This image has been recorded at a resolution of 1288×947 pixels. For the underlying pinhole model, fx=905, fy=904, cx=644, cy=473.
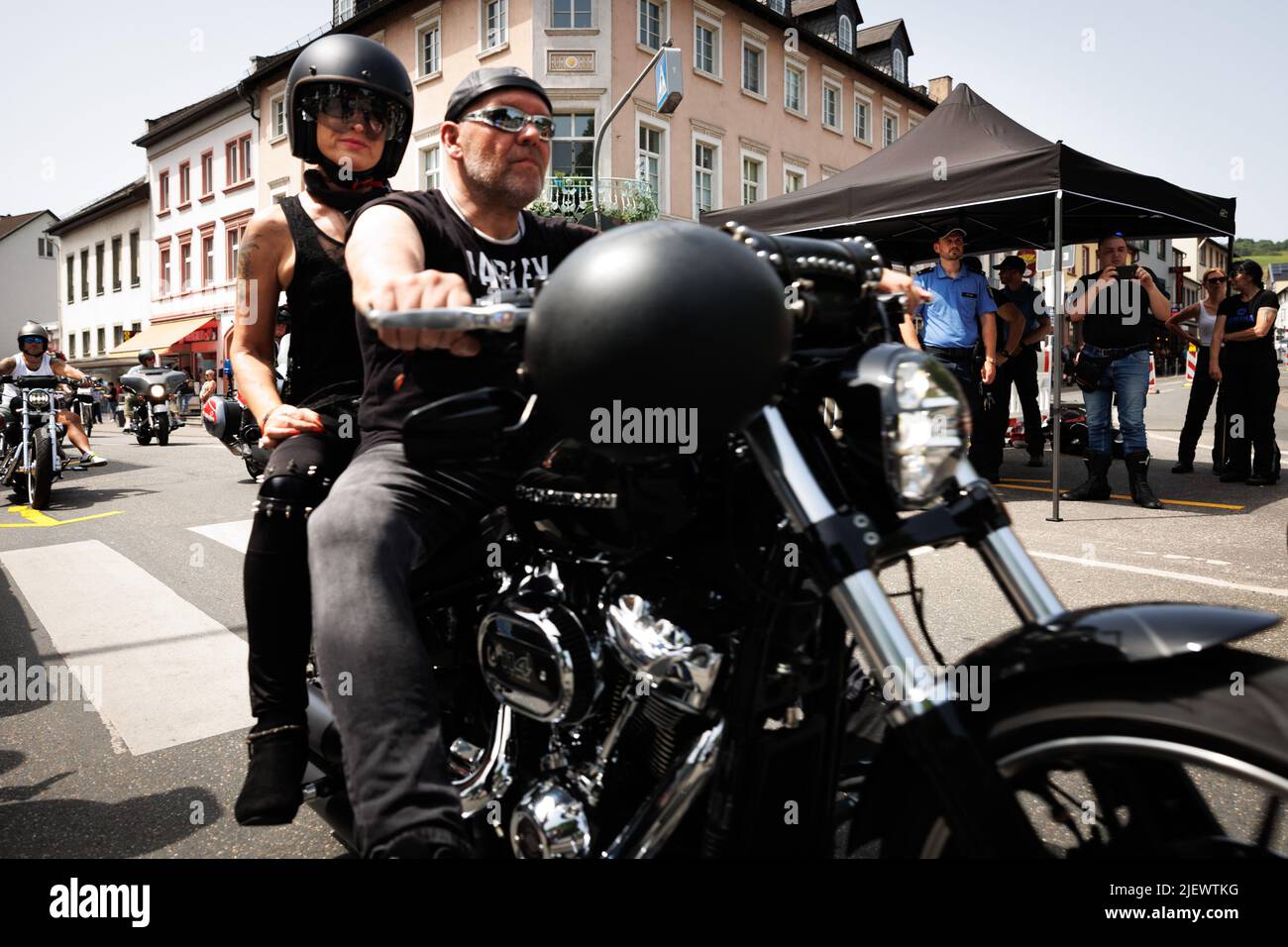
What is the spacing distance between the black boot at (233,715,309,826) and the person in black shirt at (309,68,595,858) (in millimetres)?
365

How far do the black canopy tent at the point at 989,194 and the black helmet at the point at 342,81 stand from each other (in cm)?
547

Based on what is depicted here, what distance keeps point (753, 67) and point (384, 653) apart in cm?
2870

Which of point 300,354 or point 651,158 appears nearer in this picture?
point 300,354

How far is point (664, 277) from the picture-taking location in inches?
40.7

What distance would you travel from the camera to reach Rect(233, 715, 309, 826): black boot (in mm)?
1891

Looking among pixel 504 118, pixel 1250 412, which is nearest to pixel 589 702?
pixel 504 118

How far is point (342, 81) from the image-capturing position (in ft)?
8.34

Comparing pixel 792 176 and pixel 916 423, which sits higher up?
pixel 792 176

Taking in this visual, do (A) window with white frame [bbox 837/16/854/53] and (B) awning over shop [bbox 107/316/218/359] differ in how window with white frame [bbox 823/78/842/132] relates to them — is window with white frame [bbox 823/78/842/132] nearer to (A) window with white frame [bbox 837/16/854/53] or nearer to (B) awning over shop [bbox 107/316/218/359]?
(A) window with white frame [bbox 837/16/854/53]

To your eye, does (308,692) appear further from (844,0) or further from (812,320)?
(844,0)

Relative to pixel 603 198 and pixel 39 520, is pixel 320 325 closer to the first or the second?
pixel 39 520

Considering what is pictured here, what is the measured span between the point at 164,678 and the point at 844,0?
35115 millimetres

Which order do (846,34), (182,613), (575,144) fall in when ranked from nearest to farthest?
(182,613) → (575,144) → (846,34)
